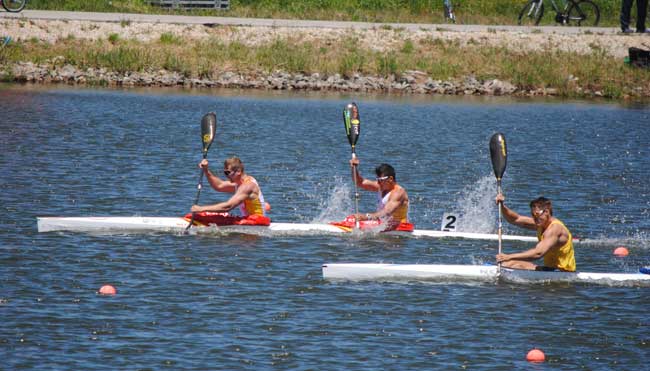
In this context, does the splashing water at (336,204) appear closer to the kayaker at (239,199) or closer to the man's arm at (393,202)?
the kayaker at (239,199)

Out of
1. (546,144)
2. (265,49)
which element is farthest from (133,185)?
(265,49)

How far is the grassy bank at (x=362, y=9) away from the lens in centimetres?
5216

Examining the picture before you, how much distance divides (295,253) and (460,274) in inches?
124

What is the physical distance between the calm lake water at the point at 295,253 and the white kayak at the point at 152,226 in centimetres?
27

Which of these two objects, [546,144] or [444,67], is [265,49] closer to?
[444,67]

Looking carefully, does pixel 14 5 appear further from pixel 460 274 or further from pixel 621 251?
pixel 460 274

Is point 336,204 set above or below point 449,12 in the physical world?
below

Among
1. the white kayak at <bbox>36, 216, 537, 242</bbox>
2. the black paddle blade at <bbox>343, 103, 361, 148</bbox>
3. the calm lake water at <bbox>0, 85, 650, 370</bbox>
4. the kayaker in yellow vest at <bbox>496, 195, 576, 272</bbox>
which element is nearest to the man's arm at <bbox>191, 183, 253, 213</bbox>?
the white kayak at <bbox>36, 216, 537, 242</bbox>

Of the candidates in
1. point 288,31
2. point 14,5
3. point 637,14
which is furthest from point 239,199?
point 637,14

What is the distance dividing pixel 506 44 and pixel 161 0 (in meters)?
16.1

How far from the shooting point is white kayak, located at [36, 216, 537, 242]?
69.5ft

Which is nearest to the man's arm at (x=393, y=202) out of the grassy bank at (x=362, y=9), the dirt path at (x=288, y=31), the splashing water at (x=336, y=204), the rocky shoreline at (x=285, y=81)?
the splashing water at (x=336, y=204)

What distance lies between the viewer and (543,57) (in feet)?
155

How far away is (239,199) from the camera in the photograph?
21312mm
